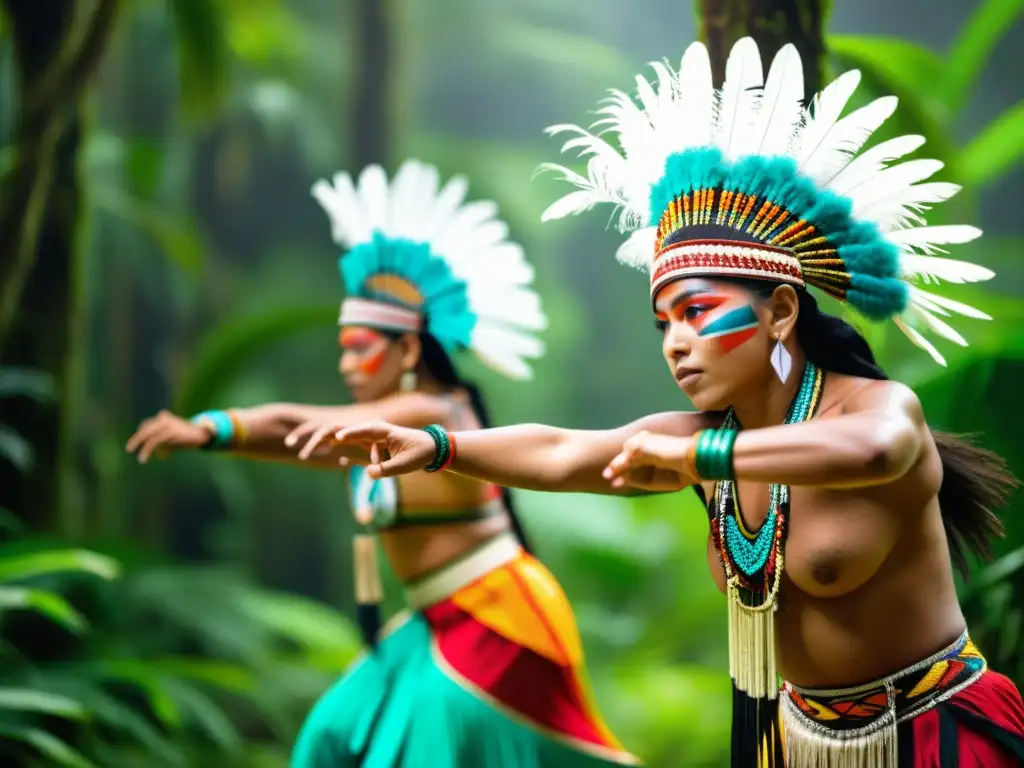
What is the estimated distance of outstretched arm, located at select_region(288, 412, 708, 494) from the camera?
5.36ft

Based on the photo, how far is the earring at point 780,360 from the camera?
5.22 feet

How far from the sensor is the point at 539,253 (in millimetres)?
4762

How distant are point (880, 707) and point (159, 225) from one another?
432cm

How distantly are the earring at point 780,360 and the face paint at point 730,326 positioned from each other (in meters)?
0.05

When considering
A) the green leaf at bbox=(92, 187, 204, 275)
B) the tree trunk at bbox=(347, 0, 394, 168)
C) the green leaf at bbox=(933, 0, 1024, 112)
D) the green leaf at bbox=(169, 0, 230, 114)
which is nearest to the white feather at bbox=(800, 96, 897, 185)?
the green leaf at bbox=(933, 0, 1024, 112)

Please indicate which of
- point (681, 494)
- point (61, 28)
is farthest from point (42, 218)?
point (681, 494)

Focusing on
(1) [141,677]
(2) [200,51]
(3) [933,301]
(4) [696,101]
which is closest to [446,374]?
(4) [696,101]

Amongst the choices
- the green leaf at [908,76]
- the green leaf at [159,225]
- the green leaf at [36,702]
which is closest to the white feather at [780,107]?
the green leaf at [908,76]

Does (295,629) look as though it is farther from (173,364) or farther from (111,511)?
(173,364)

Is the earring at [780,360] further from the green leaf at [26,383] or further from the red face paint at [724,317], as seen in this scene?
the green leaf at [26,383]

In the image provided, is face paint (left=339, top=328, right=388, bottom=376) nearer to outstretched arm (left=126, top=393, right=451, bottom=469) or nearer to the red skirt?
outstretched arm (left=126, top=393, right=451, bottom=469)

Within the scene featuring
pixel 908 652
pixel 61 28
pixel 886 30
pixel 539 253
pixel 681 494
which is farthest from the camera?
pixel 539 253

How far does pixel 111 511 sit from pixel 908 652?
4.23m

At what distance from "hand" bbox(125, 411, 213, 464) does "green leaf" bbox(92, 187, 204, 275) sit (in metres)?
2.94
